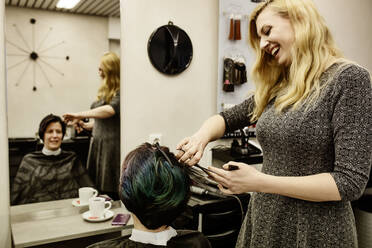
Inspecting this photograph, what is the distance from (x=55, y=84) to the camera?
1964 mm

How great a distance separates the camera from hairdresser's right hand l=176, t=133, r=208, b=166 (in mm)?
1367

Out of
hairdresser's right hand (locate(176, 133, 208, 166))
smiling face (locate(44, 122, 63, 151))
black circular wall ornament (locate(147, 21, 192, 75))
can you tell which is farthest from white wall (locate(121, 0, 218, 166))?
hairdresser's right hand (locate(176, 133, 208, 166))

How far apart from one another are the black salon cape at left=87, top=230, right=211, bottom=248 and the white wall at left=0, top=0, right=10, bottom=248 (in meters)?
0.88

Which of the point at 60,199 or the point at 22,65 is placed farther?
the point at 60,199

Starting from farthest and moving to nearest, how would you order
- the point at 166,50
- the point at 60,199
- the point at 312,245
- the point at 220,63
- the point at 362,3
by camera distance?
the point at 362,3, the point at 220,63, the point at 166,50, the point at 60,199, the point at 312,245

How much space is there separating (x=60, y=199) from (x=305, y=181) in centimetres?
151

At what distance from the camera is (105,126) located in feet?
6.95

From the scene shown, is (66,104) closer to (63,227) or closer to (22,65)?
(22,65)

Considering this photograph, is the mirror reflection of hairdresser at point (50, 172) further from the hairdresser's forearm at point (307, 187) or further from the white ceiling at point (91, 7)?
the hairdresser's forearm at point (307, 187)

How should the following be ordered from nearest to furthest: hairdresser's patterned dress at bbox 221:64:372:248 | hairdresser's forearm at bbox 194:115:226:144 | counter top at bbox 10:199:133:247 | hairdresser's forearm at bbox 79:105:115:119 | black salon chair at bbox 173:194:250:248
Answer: hairdresser's patterned dress at bbox 221:64:372:248 → hairdresser's forearm at bbox 194:115:226:144 → counter top at bbox 10:199:133:247 → black salon chair at bbox 173:194:250:248 → hairdresser's forearm at bbox 79:105:115:119

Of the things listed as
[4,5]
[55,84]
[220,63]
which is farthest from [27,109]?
[220,63]

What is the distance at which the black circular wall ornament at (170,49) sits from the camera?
2.20 m

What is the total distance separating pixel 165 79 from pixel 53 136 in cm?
80

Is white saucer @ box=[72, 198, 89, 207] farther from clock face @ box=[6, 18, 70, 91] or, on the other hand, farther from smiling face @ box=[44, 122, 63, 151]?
clock face @ box=[6, 18, 70, 91]
